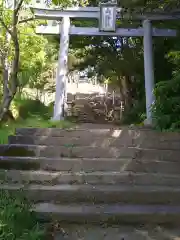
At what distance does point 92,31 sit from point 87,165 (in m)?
6.10

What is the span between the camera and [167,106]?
6219 millimetres

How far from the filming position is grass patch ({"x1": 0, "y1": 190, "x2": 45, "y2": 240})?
8.38ft

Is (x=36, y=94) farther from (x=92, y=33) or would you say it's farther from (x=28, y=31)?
(x=92, y=33)

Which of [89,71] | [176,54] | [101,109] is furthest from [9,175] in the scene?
[101,109]

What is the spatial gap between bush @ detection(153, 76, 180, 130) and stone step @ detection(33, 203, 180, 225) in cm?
235

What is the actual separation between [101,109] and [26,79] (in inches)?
205

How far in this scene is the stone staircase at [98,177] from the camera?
3410mm

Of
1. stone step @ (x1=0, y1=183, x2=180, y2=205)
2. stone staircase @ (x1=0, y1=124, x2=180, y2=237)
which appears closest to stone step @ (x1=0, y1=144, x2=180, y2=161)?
stone staircase @ (x1=0, y1=124, x2=180, y2=237)

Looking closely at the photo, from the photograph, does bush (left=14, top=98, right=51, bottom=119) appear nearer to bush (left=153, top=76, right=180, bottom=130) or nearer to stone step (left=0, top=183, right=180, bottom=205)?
bush (left=153, top=76, right=180, bottom=130)

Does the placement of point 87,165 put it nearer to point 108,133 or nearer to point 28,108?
point 108,133

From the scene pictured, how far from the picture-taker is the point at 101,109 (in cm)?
1783

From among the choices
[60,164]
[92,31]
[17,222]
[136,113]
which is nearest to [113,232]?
[17,222]

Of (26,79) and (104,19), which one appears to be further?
(26,79)

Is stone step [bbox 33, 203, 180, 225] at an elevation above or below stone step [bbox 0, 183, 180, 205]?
below
